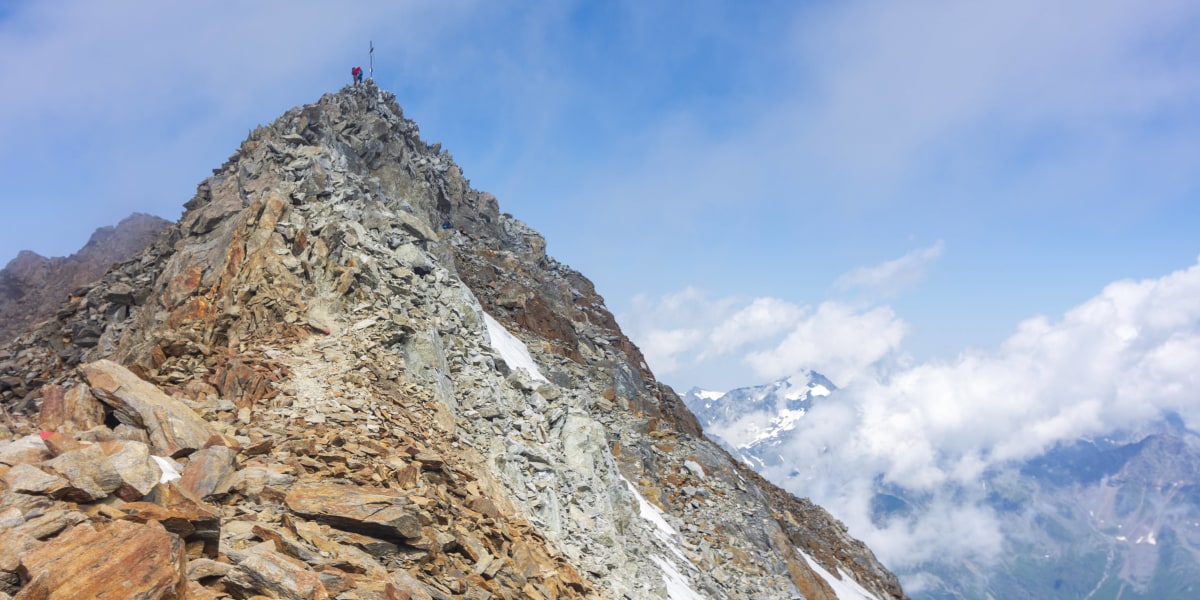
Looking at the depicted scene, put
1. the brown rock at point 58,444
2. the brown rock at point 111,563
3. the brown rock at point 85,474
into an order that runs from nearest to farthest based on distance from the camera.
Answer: the brown rock at point 111,563
the brown rock at point 85,474
the brown rock at point 58,444

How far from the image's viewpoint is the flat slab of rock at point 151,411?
1469cm

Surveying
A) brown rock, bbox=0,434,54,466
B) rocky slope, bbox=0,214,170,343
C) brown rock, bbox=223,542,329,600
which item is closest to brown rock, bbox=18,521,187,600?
brown rock, bbox=223,542,329,600

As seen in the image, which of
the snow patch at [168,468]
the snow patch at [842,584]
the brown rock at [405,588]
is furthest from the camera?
the snow patch at [842,584]

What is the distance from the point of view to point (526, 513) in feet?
74.8

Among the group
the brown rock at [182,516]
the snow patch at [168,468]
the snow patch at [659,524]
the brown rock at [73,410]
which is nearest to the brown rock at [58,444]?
the snow patch at [168,468]

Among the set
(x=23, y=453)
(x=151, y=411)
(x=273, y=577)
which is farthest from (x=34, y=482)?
(x=151, y=411)

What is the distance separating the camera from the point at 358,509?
45.9 feet

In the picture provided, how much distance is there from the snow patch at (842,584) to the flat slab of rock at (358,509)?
39.7 meters

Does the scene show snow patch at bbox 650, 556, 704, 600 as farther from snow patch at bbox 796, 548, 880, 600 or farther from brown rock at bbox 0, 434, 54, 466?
brown rock at bbox 0, 434, 54, 466

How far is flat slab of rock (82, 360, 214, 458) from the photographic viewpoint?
14688 millimetres

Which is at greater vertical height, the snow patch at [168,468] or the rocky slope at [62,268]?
the rocky slope at [62,268]

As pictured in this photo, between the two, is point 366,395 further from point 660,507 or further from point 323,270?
point 660,507

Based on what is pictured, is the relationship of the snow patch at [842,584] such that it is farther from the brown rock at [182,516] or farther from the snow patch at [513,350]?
the brown rock at [182,516]

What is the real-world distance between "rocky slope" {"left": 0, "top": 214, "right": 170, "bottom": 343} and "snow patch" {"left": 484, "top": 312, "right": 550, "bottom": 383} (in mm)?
30720
